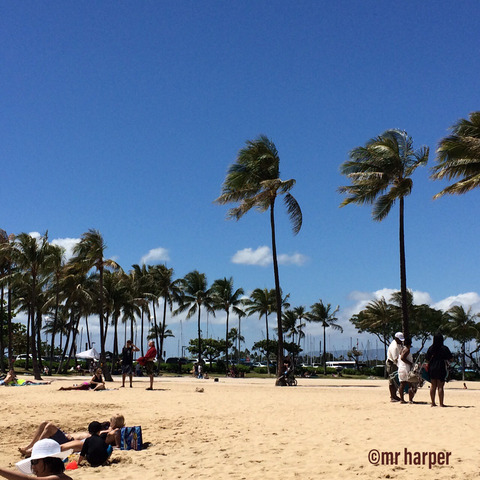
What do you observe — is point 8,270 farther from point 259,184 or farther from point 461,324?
point 461,324

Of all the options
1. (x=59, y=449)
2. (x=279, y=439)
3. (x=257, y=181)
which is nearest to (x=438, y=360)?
(x=279, y=439)

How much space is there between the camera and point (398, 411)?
39.2ft

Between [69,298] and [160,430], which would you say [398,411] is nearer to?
[160,430]

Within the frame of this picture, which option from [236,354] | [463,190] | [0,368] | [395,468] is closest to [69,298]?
[0,368]

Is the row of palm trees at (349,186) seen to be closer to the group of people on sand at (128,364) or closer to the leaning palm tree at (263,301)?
the group of people on sand at (128,364)

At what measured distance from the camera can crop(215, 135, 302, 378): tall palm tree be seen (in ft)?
92.5

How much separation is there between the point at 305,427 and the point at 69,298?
127ft

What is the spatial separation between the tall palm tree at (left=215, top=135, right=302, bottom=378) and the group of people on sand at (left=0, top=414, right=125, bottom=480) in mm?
19588

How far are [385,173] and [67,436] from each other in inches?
836

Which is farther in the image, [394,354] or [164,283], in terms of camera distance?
[164,283]

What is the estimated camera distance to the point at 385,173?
1039 inches

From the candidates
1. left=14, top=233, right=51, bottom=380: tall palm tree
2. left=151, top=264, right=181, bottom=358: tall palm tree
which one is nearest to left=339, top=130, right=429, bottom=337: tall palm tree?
left=14, top=233, right=51, bottom=380: tall palm tree

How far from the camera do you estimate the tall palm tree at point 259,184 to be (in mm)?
28188

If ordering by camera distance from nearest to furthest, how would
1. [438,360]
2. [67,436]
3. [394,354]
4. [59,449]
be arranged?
[59,449] → [67,436] → [438,360] → [394,354]
